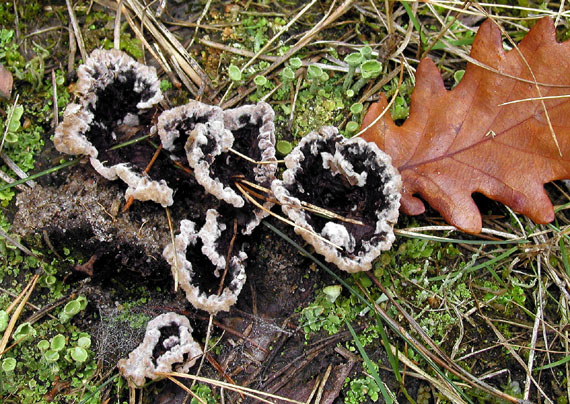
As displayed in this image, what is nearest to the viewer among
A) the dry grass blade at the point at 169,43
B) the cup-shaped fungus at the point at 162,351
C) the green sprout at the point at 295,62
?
the cup-shaped fungus at the point at 162,351

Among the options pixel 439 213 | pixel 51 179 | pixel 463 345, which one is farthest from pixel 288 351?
pixel 51 179

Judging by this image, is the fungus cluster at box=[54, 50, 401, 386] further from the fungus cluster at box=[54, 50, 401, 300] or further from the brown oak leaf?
the brown oak leaf

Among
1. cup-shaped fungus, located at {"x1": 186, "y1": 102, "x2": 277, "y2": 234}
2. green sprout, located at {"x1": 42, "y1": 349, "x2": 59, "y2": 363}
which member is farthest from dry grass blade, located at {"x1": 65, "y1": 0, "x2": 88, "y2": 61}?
green sprout, located at {"x1": 42, "y1": 349, "x2": 59, "y2": 363}

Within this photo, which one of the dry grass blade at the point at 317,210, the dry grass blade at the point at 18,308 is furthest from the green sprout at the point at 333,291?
the dry grass blade at the point at 18,308

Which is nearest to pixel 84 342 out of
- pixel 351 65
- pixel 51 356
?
pixel 51 356

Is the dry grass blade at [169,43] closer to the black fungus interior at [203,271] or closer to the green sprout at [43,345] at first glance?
the black fungus interior at [203,271]
